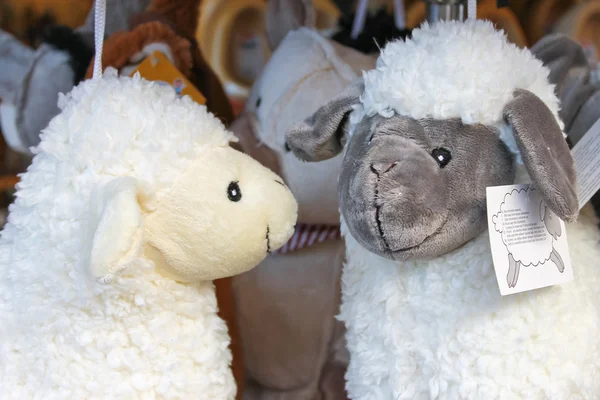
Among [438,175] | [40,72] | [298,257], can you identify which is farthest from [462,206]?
[40,72]

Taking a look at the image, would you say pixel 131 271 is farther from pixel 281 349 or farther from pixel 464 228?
pixel 281 349

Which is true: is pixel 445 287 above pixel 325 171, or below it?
below

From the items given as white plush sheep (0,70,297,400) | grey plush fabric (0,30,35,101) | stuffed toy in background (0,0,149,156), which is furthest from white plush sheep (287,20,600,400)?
grey plush fabric (0,30,35,101)

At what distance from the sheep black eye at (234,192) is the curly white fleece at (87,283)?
0.15 ft

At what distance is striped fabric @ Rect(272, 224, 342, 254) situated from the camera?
89cm

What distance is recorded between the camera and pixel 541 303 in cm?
56

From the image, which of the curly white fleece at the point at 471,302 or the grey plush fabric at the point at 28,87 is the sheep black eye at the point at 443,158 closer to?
the curly white fleece at the point at 471,302

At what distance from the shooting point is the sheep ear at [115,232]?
50 cm

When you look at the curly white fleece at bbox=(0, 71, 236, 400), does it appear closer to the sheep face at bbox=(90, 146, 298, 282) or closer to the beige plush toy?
the sheep face at bbox=(90, 146, 298, 282)

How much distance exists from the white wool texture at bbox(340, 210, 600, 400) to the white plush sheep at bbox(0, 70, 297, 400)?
155 mm

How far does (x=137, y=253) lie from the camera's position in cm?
53

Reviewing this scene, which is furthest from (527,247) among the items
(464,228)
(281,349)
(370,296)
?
(281,349)

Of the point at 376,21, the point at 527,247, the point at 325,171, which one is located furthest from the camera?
the point at 376,21

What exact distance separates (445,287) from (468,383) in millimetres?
88
